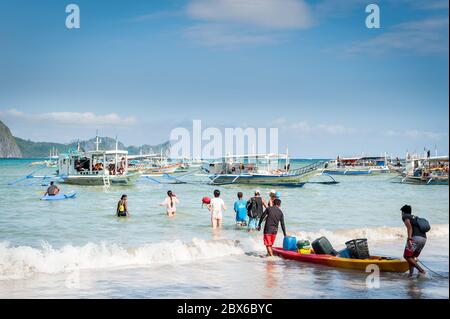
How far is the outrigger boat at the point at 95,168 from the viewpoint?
48.2 metres

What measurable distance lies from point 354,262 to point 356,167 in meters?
76.0

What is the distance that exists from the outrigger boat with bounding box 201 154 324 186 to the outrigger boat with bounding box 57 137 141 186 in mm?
9031

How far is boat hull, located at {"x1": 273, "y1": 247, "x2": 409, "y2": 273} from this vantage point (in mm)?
11539

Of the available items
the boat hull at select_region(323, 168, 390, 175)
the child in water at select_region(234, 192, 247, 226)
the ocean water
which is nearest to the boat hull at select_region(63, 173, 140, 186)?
the ocean water

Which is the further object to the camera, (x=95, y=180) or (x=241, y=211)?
(x=95, y=180)

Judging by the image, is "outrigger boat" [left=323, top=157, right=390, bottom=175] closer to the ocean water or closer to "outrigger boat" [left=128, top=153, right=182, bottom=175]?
"outrigger boat" [left=128, top=153, right=182, bottom=175]

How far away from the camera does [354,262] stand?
39.1 ft

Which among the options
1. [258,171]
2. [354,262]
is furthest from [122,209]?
[258,171]

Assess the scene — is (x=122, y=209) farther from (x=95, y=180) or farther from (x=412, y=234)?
(x=95, y=180)

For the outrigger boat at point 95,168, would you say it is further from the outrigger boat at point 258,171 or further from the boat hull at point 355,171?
the boat hull at point 355,171

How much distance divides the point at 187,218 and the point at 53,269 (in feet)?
40.4

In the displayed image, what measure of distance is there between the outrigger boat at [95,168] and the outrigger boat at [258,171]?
9031 mm
